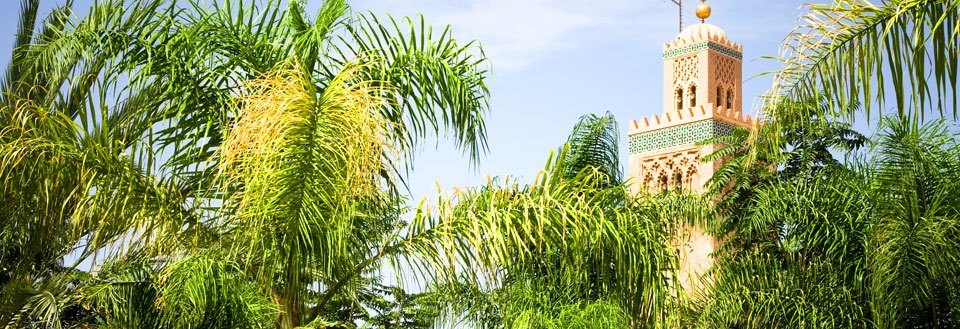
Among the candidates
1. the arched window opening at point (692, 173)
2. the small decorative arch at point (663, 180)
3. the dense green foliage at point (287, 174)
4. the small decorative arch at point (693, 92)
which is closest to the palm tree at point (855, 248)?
the dense green foliage at point (287, 174)

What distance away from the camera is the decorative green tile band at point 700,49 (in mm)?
19922

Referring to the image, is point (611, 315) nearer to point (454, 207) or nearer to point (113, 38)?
point (454, 207)

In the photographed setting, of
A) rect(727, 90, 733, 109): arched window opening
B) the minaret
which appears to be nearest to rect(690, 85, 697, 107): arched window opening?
the minaret

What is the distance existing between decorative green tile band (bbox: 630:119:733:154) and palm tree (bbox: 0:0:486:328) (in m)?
13.5

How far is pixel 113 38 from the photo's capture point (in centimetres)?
569

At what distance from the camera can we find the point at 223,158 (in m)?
5.12

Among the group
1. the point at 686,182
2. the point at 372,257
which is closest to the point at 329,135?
the point at 372,257

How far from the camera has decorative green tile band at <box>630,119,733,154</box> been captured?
19.3 metres

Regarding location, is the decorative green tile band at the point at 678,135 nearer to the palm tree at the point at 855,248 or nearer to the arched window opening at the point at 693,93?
the arched window opening at the point at 693,93

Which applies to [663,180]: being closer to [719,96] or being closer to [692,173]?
[692,173]

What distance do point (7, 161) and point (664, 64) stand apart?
16375mm

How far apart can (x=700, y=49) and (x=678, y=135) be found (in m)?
1.41

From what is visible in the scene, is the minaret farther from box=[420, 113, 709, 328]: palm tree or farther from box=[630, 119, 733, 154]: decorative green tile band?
box=[420, 113, 709, 328]: palm tree

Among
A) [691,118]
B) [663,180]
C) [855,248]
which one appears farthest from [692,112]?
[855,248]
